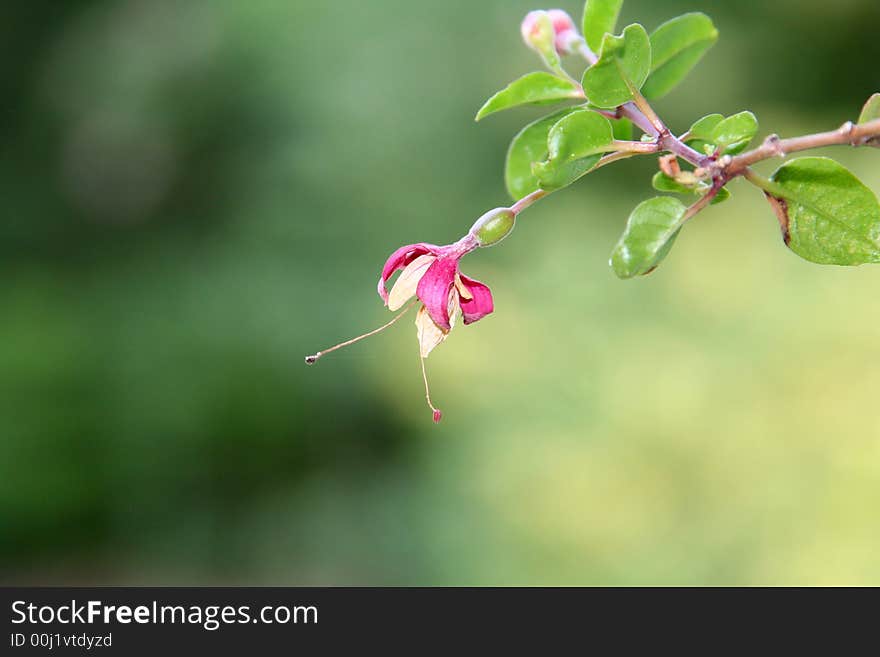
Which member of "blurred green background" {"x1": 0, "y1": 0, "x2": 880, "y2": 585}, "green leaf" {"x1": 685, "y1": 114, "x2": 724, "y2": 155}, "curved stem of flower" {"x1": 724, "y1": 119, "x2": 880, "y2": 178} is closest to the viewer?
"curved stem of flower" {"x1": 724, "y1": 119, "x2": 880, "y2": 178}

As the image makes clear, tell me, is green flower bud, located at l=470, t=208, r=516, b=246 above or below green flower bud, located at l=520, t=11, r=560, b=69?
below

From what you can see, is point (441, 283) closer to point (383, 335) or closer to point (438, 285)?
point (438, 285)

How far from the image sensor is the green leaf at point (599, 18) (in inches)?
20.1

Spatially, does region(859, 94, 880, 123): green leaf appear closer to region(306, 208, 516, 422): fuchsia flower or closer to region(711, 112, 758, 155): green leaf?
region(711, 112, 758, 155): green leaf

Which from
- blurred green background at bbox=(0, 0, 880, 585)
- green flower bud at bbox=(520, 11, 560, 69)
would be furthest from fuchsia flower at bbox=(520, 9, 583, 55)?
blurred green background at bbox=(0, 0, 880, 585)

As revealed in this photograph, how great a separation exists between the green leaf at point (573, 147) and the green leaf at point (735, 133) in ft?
0.18

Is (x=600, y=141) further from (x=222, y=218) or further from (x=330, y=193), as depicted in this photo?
(x=222, y=218)

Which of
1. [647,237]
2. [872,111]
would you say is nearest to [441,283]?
[647,237]

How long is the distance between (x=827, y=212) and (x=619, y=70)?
121 millimetres

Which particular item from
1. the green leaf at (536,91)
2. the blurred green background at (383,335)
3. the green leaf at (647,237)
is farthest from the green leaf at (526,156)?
the blurred green background at (383,335)

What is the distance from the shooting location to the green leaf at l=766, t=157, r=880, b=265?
1.46ft

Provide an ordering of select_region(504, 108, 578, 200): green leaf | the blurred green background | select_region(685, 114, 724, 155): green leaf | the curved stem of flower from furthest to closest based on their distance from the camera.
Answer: the blurred green background → select_region(504, 108, 578, 200): green leaf → select_region(685, 114, 724, 155): green leaf → the curved stem of flower

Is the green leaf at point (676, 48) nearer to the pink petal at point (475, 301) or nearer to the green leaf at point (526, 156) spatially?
the green leaf at point (526, 156)

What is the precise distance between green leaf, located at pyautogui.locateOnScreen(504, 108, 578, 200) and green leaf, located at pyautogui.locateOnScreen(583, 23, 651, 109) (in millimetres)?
105
